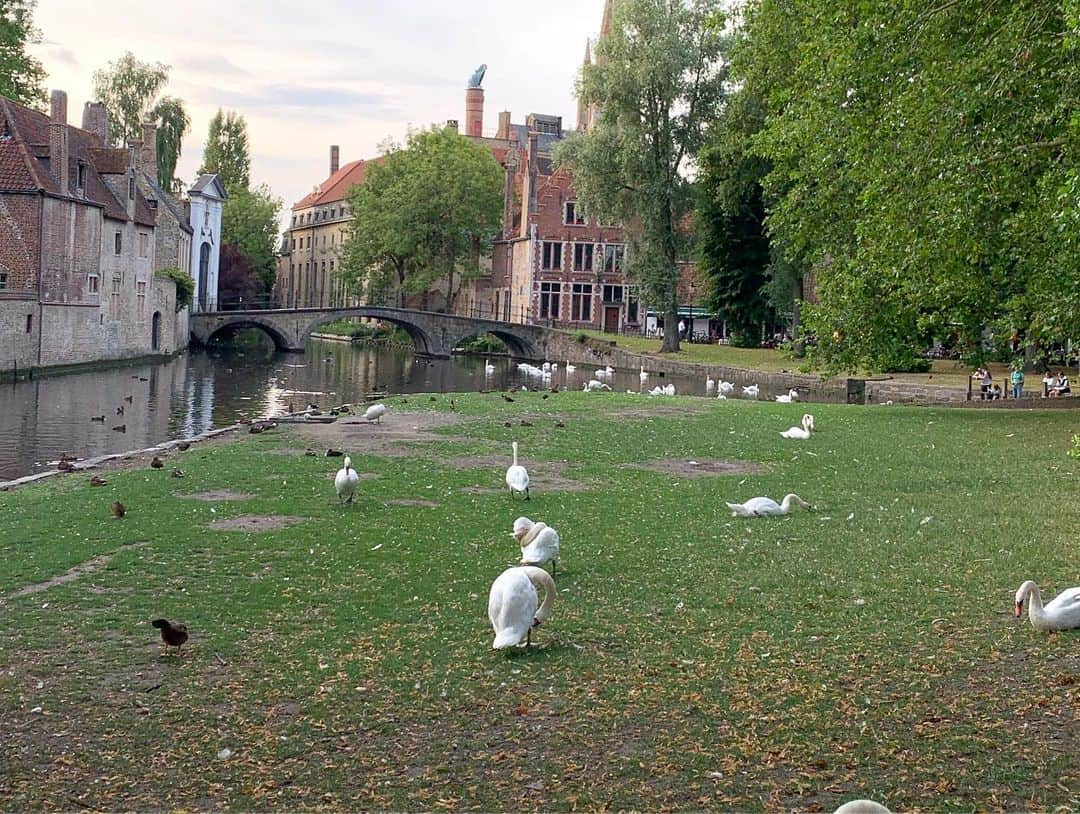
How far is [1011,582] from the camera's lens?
10719 millimetres

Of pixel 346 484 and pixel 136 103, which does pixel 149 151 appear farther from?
pixel 346 484

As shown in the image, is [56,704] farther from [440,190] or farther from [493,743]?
[440,190]

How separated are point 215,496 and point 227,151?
101713 millimetres

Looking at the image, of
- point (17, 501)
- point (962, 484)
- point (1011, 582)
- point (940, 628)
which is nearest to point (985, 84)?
point (962, 484)

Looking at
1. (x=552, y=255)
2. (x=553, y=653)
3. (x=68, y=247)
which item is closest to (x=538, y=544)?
(x=553, y=653)

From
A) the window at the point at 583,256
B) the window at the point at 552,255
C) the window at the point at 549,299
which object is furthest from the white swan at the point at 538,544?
the window at the point at 583,256

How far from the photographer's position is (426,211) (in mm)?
90312

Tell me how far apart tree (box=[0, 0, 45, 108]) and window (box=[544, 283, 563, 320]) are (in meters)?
36.0

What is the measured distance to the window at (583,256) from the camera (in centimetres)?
8912

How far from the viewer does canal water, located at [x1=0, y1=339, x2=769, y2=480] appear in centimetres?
2869

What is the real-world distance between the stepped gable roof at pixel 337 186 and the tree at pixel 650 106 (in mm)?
71529

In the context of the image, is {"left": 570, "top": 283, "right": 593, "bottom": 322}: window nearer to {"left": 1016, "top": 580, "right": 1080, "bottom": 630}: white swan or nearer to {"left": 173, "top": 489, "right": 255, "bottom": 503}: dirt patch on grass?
{"left": 173, "top": 489, "right": 255, "bottom": 503}: dirt patch on grass

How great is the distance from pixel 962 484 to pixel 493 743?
36.8 feet

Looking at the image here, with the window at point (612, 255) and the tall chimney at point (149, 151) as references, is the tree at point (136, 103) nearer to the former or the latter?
the tall chimney at point (149, 151)
